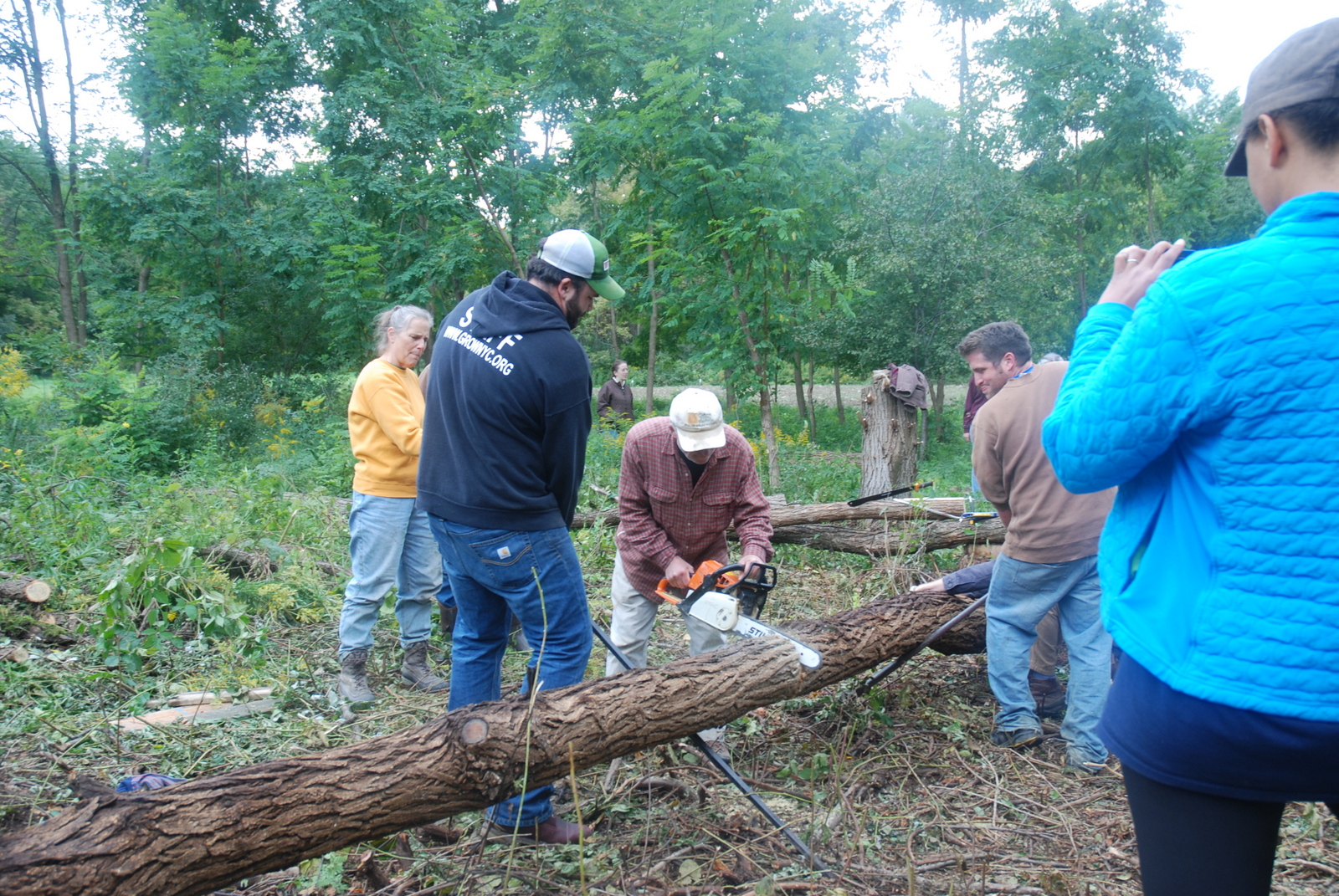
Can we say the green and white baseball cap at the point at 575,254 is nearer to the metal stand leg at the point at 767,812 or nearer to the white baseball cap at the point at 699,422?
the white baseball cap at the point at 699,422

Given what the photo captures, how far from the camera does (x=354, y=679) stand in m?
3.94

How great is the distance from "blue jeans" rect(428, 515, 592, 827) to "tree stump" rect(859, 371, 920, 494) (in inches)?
191

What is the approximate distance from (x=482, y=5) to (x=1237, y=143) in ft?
56.4

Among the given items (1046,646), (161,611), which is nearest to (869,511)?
(1046,646)

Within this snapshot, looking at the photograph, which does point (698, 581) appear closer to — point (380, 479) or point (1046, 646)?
point (380, 479)

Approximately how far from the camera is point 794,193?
8180 millimetres

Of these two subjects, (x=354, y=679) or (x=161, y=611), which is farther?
(x=161, y=611)

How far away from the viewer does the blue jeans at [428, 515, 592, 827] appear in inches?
107

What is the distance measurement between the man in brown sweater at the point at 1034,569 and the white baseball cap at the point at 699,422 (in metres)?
1.30

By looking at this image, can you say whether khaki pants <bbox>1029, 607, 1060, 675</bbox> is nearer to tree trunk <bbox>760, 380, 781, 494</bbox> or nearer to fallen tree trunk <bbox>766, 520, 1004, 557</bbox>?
fallen tree trunk <bbox>766, 520, 1004, 557</bbox>

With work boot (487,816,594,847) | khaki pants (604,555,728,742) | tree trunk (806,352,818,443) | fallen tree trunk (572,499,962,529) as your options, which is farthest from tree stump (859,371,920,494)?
tree trunk (806,352,818,443)

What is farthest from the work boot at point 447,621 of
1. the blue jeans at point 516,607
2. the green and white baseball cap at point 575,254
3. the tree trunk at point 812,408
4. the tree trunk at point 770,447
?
the tree trunk at point 812,408

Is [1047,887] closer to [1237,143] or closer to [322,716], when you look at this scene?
[1237,143]

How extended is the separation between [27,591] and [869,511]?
17.5ft
